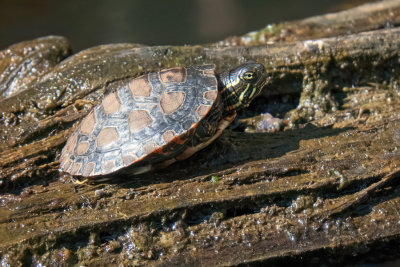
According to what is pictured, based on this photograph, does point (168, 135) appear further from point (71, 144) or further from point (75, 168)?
point (71, 144)

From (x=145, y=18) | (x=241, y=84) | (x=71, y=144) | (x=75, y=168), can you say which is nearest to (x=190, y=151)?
(x=241, y=84)

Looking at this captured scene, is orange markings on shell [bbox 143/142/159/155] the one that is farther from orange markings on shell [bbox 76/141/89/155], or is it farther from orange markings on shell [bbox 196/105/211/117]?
orange markings on shell [bbox 76/141/89/155]

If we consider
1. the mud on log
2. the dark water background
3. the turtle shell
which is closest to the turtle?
the turtle shell

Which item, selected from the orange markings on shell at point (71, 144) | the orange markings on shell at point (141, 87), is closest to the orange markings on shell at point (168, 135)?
the orange markings on shell at point (141, 87)

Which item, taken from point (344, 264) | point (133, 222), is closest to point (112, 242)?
point (133, 222)

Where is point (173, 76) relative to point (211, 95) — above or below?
above

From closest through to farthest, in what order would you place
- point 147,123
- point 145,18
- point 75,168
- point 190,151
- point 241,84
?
1. point 147,123
2. point 75,168
3. point 190,151
4. point 241,84
5. point 145,18

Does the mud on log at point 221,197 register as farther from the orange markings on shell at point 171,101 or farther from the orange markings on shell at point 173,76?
the orange markings on shell at point 173,76
